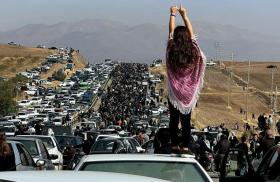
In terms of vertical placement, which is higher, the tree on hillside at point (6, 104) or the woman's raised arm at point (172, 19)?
the woman's raised arm at point (172, 19)

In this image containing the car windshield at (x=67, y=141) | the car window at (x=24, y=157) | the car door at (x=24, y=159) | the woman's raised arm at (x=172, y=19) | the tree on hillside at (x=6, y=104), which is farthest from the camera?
the tree on hillside at (x=6, y=104)

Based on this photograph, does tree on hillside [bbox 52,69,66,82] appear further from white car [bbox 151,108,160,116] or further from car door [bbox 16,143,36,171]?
car door [bbox 16,143,36,171]

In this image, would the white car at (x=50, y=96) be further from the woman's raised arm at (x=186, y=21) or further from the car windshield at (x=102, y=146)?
the woman's raised arm at (x=186, y=21)

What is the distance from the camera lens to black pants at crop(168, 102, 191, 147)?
28.3 ft

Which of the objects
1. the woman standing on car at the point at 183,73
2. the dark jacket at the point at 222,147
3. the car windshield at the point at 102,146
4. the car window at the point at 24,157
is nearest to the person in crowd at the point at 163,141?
the woman standing on car at the point at 183,73

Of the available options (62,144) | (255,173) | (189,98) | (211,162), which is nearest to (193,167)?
(189,98)

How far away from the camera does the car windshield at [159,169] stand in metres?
7.77

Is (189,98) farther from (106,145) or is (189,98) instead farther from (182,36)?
(106,145)

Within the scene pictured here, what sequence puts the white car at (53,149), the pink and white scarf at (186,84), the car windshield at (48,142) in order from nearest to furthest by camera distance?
1. the pink and white scarf at (186,84)
2. the white car at (53,149)
3. the car windshield at (48,142)

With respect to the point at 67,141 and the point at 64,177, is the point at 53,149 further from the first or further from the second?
the point at 64,177

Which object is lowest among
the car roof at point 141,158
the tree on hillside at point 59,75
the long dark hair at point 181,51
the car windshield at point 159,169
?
the tree on hillside at point 59,75

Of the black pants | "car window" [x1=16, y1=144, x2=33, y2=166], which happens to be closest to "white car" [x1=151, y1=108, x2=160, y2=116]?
"car window" [x1=16, y1=144, x2=33, y2=166]

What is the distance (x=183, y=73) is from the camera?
27.9ft

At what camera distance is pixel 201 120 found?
94.9m
